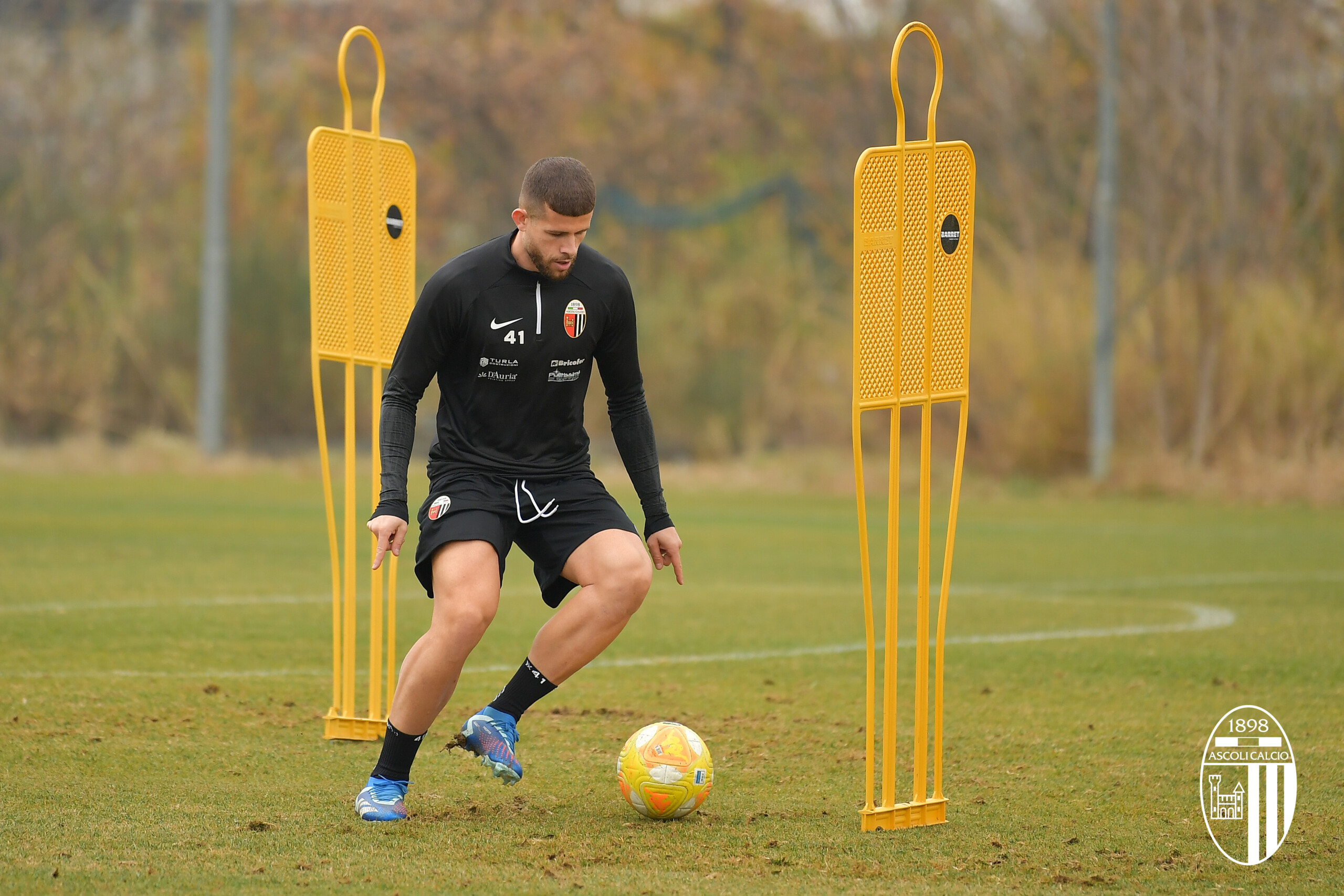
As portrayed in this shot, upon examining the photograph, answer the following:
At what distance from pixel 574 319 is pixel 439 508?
2.41ft

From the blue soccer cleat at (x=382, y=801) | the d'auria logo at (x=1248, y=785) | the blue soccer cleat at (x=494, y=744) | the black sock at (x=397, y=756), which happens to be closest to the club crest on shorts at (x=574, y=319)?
the blue soccer cleat at (x=494, y=744)

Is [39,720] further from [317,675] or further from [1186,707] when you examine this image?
[1186,707]

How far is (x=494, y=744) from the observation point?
5.12m

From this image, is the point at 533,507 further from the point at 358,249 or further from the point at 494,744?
the point at 358,249

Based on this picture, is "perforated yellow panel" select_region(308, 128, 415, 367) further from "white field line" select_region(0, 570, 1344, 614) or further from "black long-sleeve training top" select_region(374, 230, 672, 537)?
"white field line" select_region(0, 570, 1344, 614)

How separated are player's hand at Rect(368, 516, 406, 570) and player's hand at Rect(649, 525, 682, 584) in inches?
32.9

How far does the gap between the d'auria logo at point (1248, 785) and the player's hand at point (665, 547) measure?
6.08 ft

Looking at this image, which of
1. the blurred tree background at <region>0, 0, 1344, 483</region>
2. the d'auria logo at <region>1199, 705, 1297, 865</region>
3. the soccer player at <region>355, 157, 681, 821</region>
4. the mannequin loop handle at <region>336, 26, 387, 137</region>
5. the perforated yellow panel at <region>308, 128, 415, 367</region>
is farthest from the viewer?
the blurred tree background at <region>0, 0, 1344, 483</region>

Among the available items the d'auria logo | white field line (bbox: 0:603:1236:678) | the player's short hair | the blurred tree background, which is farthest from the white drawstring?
the blurred tree background

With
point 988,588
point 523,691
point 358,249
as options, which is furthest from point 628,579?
point 988,588

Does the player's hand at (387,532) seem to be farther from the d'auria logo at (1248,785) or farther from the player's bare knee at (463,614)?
the d'auria logo at (1248,785)

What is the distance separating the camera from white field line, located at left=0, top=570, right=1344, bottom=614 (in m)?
9.76

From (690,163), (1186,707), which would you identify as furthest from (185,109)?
(1186,707)

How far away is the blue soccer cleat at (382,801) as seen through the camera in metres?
4.95
